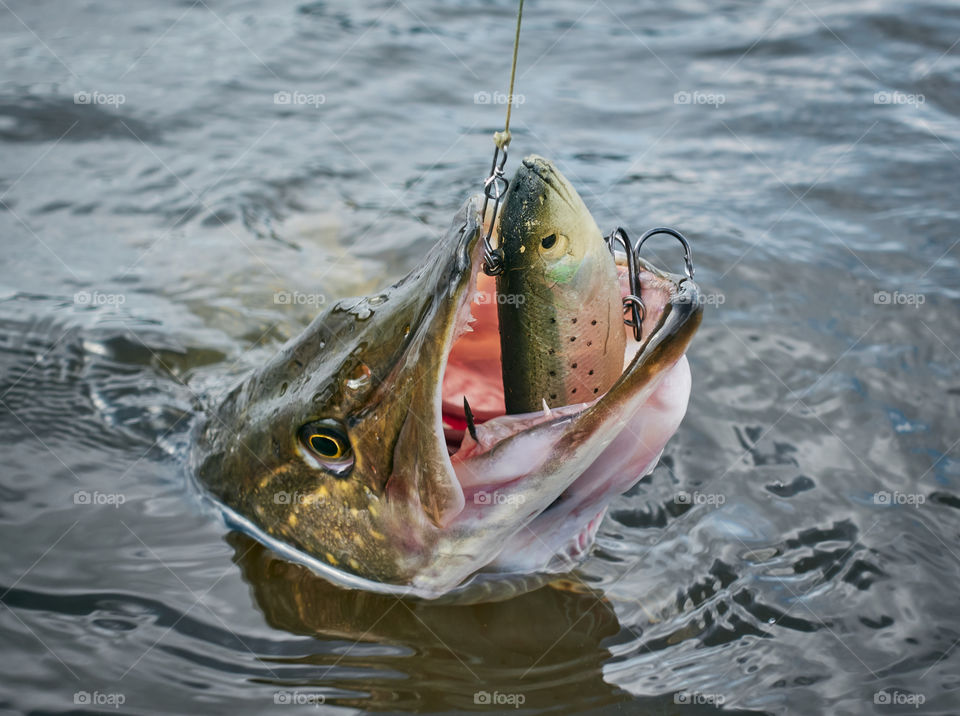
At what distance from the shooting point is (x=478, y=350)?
269cm

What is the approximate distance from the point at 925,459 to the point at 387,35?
5.87 metres
